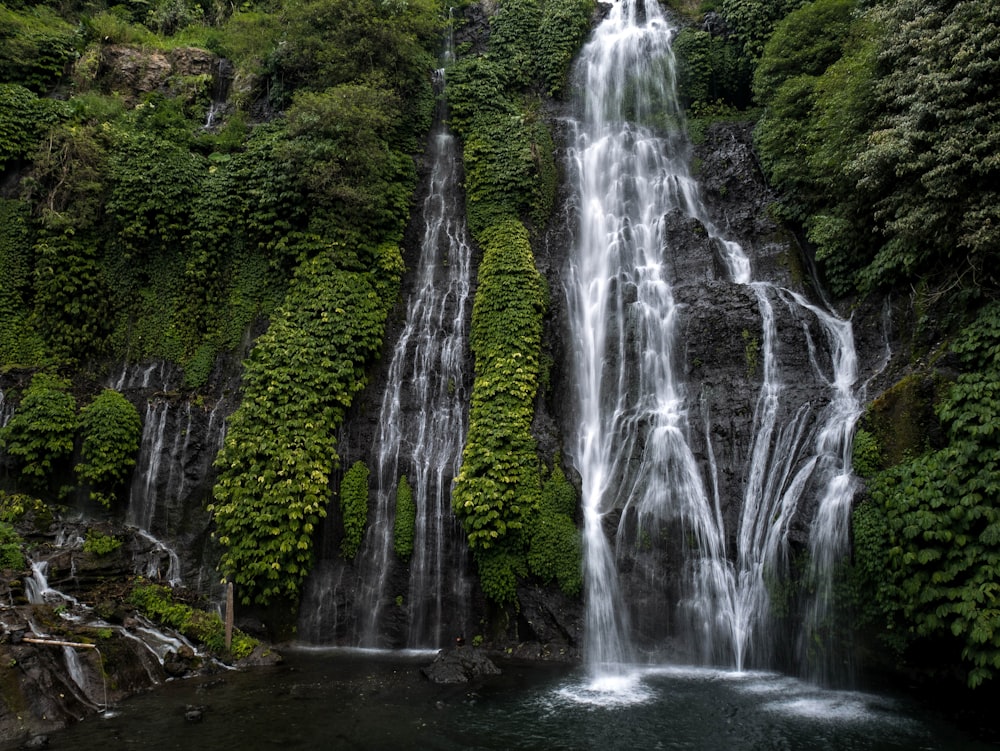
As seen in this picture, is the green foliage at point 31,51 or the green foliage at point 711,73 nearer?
the green foliage at point 31,51

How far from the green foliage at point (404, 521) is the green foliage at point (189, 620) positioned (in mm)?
3540

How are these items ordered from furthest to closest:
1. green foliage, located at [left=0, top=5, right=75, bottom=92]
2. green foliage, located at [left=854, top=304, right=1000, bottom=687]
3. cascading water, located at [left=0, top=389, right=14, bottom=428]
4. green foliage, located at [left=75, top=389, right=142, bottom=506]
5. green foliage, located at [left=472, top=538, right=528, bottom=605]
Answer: green foliage, located at [left=0, top=5, right=75, bottom=92] < cascading water, located at [left=0, top=389, right=14, bottom=428] < green foliage, located at [left=75, top=389, right=142, bottom=506] < green foliage, located at [left=472, top=538, right=528, bottom=605] < green foliage, located at [left=854, top=304, right=1000, bottom=687]

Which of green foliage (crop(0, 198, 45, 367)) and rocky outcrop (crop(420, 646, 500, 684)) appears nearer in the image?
rocky outcrop (crop(420, 646, 500, 684))

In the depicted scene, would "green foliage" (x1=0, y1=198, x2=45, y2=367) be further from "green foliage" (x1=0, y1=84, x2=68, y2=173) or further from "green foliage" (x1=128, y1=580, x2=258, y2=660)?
"green foliage" (x1=128, y1=580, x2=258, y2=660)

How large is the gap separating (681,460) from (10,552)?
46.7ft

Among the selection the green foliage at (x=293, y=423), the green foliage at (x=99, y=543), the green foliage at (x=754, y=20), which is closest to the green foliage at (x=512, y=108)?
the green foliage at (x=293, y=423)

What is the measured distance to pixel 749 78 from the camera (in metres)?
22.9

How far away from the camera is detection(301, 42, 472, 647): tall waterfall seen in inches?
546

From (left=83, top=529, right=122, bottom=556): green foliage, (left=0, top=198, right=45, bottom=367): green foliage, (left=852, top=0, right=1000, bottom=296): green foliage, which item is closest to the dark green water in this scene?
(left=83, top=529, right=122, bottom=556): green foliage

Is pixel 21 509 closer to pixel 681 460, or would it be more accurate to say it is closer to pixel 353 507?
pixel 353 507

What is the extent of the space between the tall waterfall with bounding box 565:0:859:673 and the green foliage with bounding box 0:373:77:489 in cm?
1294

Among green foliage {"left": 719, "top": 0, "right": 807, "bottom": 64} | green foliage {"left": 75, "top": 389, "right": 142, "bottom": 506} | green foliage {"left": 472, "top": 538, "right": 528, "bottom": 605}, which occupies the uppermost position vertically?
green foliage {"left": 719, "top": 0, "right": 807, "bottom": 64}

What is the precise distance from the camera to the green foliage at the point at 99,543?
46.1ft

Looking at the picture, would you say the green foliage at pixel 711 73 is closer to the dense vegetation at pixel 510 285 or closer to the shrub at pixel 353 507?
the dense vegetation at pixel 510 285
